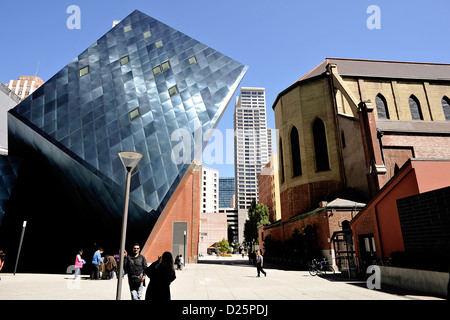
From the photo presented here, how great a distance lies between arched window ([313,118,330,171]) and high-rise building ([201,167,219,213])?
9444 cm

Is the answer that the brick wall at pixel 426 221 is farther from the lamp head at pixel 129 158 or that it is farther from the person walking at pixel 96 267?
the person walking at pixel 96 267

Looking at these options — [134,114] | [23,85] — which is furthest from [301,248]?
[23,85]

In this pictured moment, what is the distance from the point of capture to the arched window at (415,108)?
28.4 metres

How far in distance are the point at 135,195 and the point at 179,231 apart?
18317 mm

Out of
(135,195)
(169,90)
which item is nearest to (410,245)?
(135,195)

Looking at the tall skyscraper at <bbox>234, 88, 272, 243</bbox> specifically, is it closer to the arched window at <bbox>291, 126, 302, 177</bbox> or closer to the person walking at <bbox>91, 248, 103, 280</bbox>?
the arched window at <bbox>291, 126, 302, 177</bbox>

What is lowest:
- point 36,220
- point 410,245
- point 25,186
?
point 410,245

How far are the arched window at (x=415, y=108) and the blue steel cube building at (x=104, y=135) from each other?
2239cm

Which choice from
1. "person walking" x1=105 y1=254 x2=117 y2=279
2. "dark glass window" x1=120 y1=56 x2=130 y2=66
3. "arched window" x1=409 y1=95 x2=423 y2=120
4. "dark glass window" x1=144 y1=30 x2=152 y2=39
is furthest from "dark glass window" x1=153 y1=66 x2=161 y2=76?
"arched window" x1=409 y1=95 x2=423 y2=120

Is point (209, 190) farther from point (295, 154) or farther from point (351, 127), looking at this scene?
point (351, 127)

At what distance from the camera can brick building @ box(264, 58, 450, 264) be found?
1980 centimetres

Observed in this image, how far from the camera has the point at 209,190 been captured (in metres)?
124

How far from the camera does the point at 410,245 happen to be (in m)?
10.3
